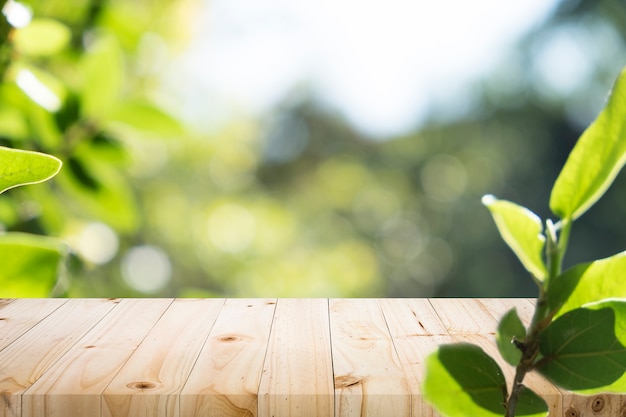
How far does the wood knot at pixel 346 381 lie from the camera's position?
0.81 meters

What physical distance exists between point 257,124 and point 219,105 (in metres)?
0.71

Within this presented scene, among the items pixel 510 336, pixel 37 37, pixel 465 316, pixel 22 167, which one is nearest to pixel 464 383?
pixel 510 336

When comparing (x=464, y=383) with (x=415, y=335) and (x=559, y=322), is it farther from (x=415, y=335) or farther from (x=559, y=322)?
(x=415, y=335)

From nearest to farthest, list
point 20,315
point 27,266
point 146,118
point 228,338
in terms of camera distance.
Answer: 1. point 27,266
2. point 146,118
3. point 228,338
4. point 20,315

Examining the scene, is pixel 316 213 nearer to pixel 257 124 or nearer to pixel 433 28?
pixel 257 124

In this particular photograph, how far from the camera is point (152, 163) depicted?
7262 millimetres

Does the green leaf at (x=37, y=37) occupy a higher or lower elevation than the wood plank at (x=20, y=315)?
higher

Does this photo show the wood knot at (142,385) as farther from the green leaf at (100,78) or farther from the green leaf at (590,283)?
→ the green leaf at (590,283)

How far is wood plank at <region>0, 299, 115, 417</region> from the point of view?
792mm

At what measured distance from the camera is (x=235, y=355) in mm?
926

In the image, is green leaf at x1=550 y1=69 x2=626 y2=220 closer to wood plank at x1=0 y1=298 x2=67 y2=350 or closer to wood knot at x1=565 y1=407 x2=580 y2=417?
wood knot at x1=565 y1=407 x2=580 y2=417

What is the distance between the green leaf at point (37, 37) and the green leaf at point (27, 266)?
0.21 m

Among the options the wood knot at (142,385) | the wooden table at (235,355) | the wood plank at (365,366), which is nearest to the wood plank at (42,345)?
the wooden table at (235,355)

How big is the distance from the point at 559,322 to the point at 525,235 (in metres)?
0.03
